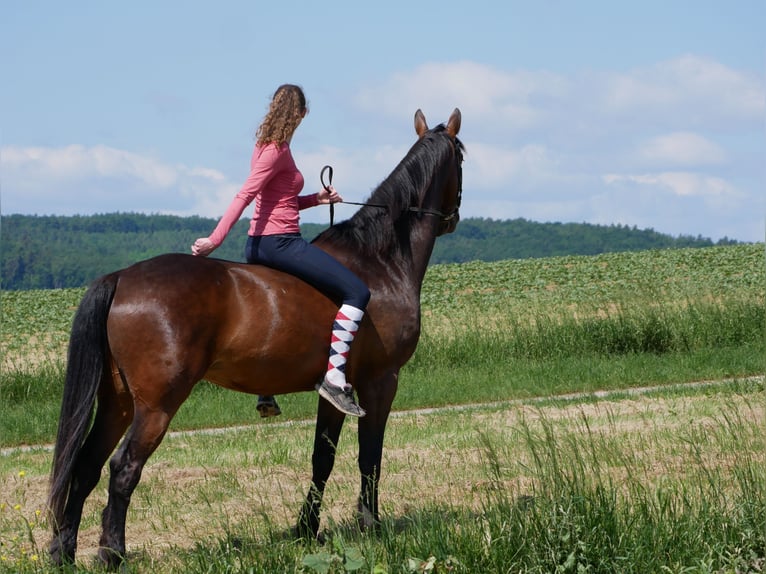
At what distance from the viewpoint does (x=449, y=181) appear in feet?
24.9

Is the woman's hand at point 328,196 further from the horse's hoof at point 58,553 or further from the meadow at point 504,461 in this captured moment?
the horse's hoof at point 58,553

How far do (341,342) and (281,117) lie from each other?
5.13 ft

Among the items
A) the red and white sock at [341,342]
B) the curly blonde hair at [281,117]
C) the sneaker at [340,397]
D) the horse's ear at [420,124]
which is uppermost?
the horse's ear at [420,124]

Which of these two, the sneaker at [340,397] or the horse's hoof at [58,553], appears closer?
the horse's hoof at [58,553]

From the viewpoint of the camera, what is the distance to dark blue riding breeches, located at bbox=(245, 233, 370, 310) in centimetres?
650

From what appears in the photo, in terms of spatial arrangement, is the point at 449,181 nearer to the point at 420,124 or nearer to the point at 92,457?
the point at 420,124

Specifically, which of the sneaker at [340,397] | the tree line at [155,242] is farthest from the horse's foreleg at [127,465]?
the tree line at [155,242]

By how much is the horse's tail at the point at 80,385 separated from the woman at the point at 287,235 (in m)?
0.79

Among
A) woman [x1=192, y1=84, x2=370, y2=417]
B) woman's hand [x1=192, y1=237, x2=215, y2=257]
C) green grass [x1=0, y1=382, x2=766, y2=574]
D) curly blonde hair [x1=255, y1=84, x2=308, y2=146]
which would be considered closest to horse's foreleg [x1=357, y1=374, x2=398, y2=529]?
woman [x1=192, y1=84, x2=370, y2=417]

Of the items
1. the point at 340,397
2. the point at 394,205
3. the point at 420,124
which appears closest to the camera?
the point at 340,397

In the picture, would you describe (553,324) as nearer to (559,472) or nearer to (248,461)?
(248,461)

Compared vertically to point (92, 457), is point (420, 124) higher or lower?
higher

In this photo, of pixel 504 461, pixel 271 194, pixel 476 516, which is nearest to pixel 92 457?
pixel 271 194

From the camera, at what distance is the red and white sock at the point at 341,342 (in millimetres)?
6391
